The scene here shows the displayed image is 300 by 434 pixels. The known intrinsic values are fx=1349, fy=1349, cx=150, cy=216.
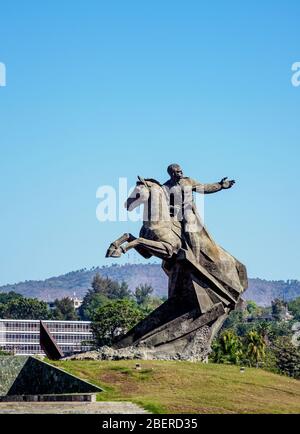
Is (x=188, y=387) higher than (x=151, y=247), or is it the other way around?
(x=151, y=247)

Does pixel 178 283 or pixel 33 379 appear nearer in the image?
pixel 33 379

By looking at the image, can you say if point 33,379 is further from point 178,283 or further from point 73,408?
point 178,283

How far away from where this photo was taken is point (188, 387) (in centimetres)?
3453

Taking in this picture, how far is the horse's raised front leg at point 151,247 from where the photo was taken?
1537 inches

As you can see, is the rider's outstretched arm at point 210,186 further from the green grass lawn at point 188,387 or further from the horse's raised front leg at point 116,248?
the green grass lawn at point 188,387

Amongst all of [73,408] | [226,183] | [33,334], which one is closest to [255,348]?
[226,183]

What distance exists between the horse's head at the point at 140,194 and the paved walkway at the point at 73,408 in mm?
8625

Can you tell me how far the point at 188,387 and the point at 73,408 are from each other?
3.82 m

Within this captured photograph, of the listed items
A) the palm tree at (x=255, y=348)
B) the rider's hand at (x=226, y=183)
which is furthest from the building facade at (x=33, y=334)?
the rider's hand at (x=226, y=183)

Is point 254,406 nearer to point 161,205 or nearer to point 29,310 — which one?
point 161,205

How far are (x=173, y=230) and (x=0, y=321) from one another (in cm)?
13929

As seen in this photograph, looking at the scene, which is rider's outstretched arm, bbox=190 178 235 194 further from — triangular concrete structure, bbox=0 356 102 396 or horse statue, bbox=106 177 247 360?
triangular concrete structure, bbox=0 356 102 396

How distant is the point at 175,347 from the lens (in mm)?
39344
